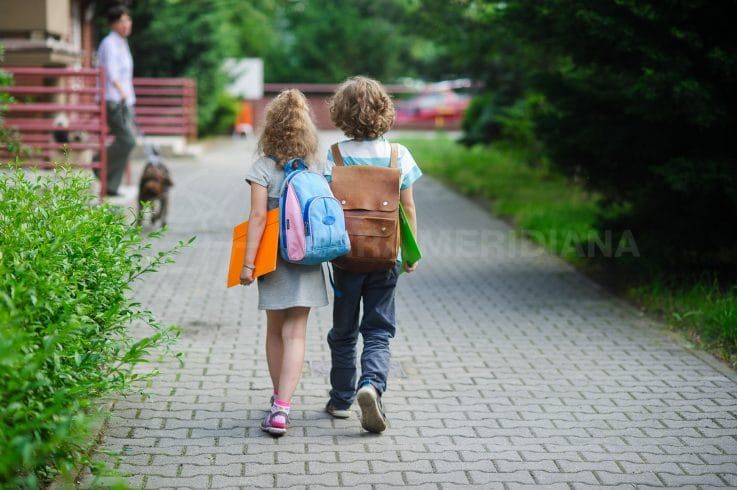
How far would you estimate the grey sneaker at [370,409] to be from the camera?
5.12 meters

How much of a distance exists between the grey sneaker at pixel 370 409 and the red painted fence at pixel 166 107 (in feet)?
59.5

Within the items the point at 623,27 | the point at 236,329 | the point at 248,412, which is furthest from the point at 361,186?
the point at 623,27

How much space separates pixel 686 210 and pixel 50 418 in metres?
6.06

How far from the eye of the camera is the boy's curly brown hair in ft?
17.1

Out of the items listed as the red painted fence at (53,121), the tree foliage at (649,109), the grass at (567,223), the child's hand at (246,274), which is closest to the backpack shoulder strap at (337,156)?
the child's hand at (246,274)

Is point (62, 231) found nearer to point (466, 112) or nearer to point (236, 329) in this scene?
point (236, 329)

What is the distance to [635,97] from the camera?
805 cm

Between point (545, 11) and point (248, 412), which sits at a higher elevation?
point (545, 11)

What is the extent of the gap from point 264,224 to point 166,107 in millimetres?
21250

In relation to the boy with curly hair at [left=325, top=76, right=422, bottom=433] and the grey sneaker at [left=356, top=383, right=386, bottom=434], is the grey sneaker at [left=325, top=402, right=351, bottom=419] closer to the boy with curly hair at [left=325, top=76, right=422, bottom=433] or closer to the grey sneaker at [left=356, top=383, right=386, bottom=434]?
the boy with curly hair at [left=325, top=76, right=422, bottom=433]

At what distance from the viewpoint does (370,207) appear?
205 inches

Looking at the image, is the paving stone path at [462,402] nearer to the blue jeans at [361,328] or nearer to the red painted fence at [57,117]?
the blue jeans at [361,328]

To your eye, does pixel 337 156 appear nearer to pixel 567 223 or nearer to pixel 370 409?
pixel 370 409

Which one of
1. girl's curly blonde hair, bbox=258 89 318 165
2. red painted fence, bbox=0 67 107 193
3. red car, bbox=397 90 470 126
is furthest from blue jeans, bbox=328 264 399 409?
red car, bbox=397 90 470 126
